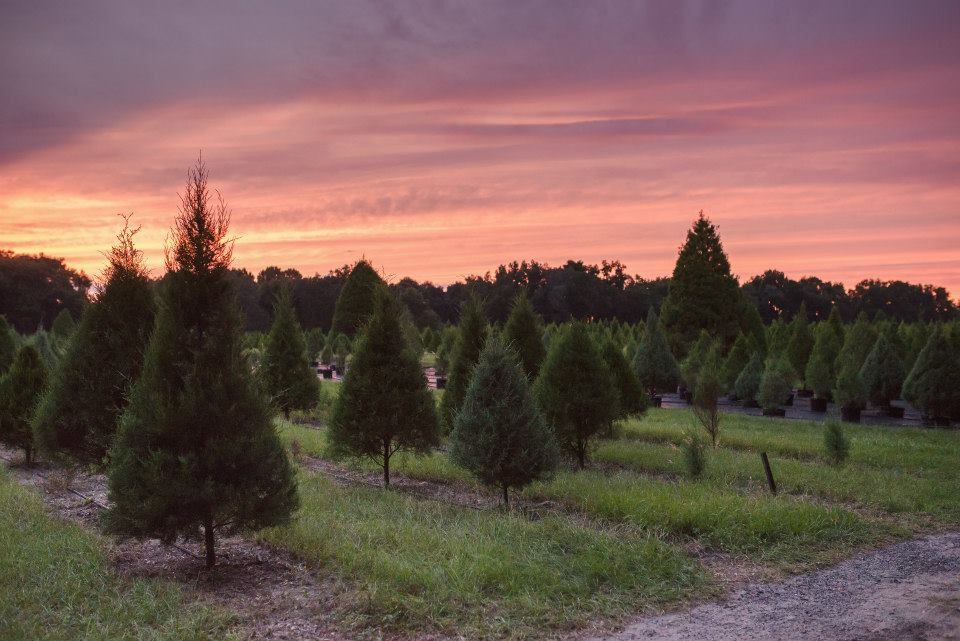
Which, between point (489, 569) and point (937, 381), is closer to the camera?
point (489, 569)

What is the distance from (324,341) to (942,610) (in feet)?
159

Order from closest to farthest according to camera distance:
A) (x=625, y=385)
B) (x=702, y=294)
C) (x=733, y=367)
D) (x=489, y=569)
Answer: (x=489, y=569)
(x=625, y=385)
(x=733, y=367)
(x=702, y=294)

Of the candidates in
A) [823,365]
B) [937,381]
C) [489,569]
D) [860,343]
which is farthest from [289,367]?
[860,343]

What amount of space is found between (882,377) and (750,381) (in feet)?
13.9

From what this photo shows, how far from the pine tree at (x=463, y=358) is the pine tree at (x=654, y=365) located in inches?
512

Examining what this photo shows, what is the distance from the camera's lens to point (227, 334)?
8.70 metres

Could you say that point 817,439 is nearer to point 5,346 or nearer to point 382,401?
point 382,401

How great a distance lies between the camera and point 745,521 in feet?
33.0

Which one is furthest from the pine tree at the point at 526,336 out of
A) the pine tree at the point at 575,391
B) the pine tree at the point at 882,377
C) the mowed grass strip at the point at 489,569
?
the pine tree at the point at 882,377

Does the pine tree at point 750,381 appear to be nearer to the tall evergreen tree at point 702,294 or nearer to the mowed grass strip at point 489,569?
the tall evergreen tree at point 702,294

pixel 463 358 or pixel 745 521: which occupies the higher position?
pixel 463 358

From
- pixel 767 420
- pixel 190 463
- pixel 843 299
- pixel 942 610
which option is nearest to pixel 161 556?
pixel 190 463

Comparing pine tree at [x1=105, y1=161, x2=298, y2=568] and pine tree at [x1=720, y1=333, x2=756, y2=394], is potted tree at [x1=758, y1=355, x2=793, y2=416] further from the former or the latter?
pine tree at [x1=105, y1=161, x2=298, y2=568]

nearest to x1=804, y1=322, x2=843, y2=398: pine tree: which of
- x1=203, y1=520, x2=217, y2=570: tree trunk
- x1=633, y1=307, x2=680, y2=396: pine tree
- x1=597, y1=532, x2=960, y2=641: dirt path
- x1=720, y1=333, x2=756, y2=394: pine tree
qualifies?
x1=720, y1=333, x2=756, y2=394: pine tree
